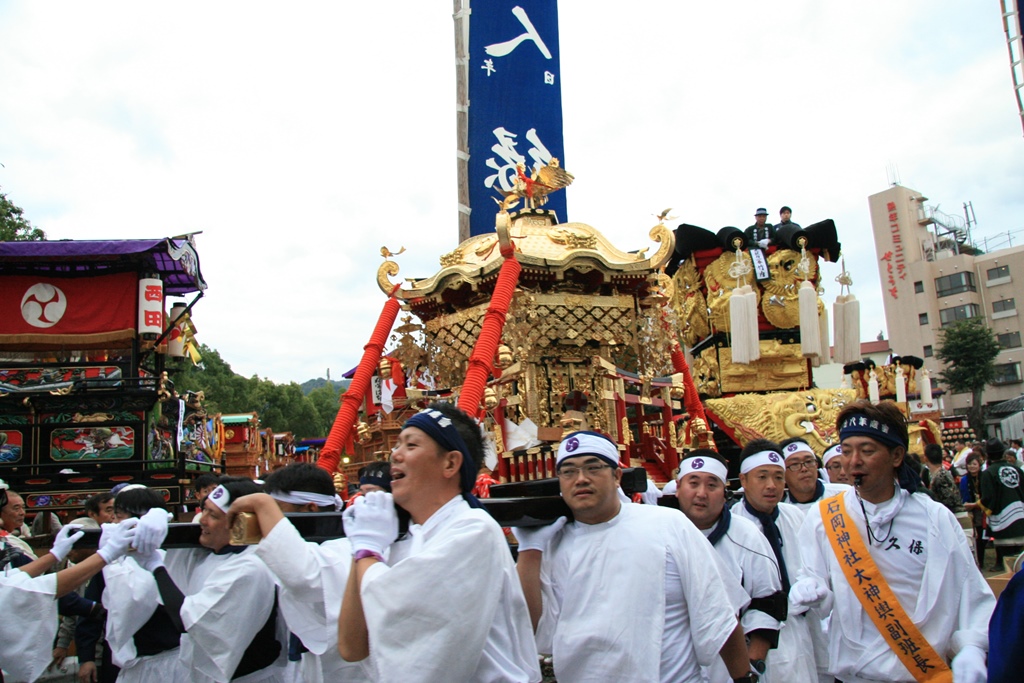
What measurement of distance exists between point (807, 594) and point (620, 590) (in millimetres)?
915

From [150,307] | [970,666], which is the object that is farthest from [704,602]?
[150,307]

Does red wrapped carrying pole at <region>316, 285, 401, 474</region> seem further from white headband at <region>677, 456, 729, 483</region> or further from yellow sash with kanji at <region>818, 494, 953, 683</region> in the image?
yellow sash with kanji at <region>818, 494, 953, 683</region>

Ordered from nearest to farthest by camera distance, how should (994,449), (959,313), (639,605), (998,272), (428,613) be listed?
(428,613), (639,605), (994,449), (998,272), (959,313)

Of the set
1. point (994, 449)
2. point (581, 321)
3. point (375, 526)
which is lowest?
point (375, 526)

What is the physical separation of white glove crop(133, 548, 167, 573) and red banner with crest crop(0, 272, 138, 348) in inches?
602

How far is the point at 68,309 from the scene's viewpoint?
17.1 m

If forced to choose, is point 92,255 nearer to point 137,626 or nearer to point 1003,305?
point 137,626

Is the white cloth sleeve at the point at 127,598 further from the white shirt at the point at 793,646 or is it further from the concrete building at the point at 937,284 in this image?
the concrete building at the point at 937,284

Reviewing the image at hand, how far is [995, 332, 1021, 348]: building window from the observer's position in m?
38.1

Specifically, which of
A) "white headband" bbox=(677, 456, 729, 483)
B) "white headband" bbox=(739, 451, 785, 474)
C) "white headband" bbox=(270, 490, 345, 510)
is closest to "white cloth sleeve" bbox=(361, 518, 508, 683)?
"white headband" bbox=(270, 490, 345, 510)

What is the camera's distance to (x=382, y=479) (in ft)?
12.4

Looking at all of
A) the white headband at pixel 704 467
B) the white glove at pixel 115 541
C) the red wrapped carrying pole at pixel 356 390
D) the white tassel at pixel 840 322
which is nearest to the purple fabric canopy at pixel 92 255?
the red wrapped carrying pole at pixel 356 390

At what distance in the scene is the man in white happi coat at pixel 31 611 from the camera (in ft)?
11.2

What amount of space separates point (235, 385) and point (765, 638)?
151ft
